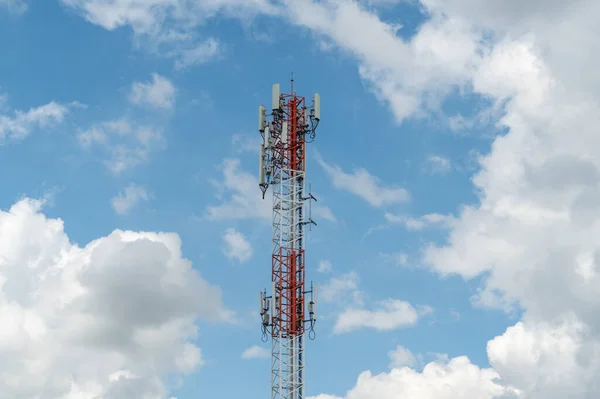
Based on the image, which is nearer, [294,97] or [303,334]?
[303,334]

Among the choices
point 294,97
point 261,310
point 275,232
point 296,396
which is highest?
point 294,97

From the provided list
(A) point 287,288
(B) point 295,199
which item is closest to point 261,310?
(A) point 287,288

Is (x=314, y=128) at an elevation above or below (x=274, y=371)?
above

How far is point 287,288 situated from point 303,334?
5.37 meters

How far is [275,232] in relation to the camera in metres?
118

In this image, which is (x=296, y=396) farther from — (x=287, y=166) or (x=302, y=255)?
(x=287, y=166)

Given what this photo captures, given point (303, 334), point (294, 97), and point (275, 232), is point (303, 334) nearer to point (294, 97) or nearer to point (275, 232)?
point (275, 232)

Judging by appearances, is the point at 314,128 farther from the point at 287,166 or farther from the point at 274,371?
the point at 274,371

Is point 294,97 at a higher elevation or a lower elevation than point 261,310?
higher

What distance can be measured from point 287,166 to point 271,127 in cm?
530

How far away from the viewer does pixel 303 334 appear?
11419 centimetres

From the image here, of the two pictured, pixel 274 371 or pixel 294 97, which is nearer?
pixel 274 371

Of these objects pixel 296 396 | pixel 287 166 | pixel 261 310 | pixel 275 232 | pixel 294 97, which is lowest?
pixel 296 396

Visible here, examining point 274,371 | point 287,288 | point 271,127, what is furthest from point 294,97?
point 274,371
